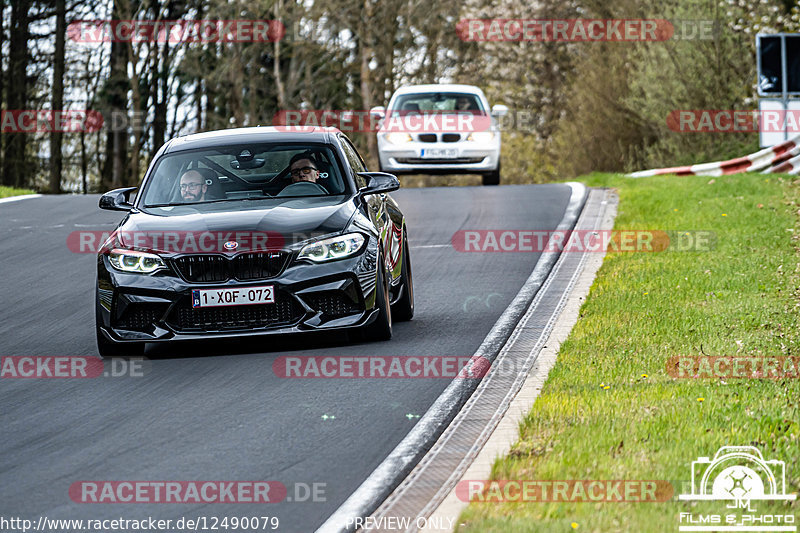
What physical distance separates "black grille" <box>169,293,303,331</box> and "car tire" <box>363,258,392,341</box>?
62cm

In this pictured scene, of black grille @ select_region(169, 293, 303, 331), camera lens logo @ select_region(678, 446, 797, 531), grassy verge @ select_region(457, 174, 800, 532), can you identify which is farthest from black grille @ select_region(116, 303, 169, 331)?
camera lens logo @ select_region(678, 446, 797, 531)

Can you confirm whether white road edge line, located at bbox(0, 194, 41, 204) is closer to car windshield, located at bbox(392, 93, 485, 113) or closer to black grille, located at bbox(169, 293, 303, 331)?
car windshield, located at bbox(392, 93, 485, 113)

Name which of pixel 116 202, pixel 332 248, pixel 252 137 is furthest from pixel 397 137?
pixel 332 248

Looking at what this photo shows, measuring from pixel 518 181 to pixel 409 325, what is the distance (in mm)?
46886

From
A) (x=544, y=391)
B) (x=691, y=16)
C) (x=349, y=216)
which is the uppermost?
(x=691, y=16)

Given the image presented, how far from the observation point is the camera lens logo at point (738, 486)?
189 inches

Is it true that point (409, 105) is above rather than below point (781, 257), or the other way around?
above

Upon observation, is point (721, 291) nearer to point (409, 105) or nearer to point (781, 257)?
point (781, 257)

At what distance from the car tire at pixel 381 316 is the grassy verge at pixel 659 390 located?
1323 millimetres

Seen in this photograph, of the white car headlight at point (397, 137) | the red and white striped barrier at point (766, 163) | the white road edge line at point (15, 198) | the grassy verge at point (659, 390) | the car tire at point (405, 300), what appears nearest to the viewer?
the grassy verge at point (659, 390)

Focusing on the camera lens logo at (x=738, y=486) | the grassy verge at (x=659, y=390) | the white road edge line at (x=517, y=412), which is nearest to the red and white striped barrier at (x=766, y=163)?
the grassy verge at (x=659, y=390)

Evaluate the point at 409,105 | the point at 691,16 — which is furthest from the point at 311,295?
the point at 691,16

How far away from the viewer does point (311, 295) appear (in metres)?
8.84

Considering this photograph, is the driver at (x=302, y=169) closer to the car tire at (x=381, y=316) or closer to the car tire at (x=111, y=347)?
the car tire at (x=381, y=316)
